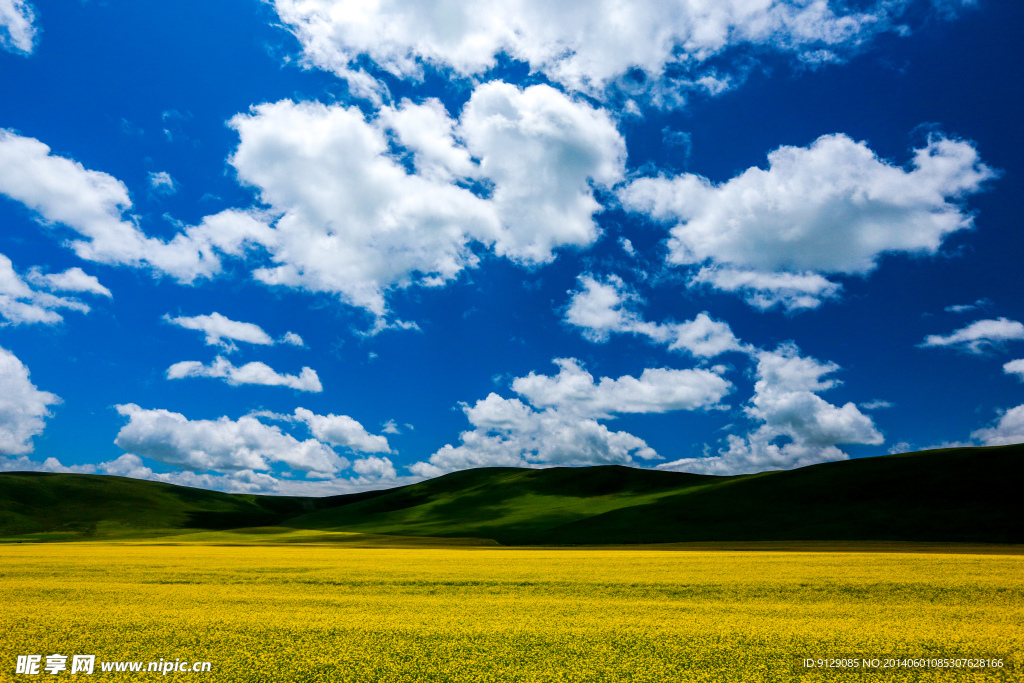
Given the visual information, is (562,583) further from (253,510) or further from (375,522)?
(253,510)

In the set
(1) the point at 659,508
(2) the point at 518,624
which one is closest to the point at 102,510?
(1) the point at 659,508

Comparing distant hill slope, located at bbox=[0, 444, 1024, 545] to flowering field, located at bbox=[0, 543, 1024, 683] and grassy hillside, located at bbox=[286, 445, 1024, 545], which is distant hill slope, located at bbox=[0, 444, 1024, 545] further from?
flowering field, located at bbox=[0, 543, 1024, 683]

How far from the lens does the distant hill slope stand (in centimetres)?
6134

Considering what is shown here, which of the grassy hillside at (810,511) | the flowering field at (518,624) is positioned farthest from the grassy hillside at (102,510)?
the flowering field at (518,624)

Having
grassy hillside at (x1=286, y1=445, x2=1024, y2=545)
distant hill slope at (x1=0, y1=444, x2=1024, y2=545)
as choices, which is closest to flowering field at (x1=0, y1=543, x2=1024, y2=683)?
grassy hillside at (x1=286, y1=445, x2=1024, y2=545)

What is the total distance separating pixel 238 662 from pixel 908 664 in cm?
1096

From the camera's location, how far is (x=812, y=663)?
8445 millimetres

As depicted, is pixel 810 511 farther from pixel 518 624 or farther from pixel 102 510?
pixel 102 510

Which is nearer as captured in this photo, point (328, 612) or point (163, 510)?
point (328, 612)

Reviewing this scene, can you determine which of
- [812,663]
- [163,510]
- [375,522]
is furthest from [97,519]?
[812,663]

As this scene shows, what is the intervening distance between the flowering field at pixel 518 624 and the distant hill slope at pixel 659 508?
166 feet

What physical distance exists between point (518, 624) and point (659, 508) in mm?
77581

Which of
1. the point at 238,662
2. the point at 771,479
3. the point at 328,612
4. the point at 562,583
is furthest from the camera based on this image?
the point at 771,479

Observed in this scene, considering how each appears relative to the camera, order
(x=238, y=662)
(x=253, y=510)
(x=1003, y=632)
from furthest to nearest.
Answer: (x=253, y=510), (x=1003, y=632), (x=238, y=662)
